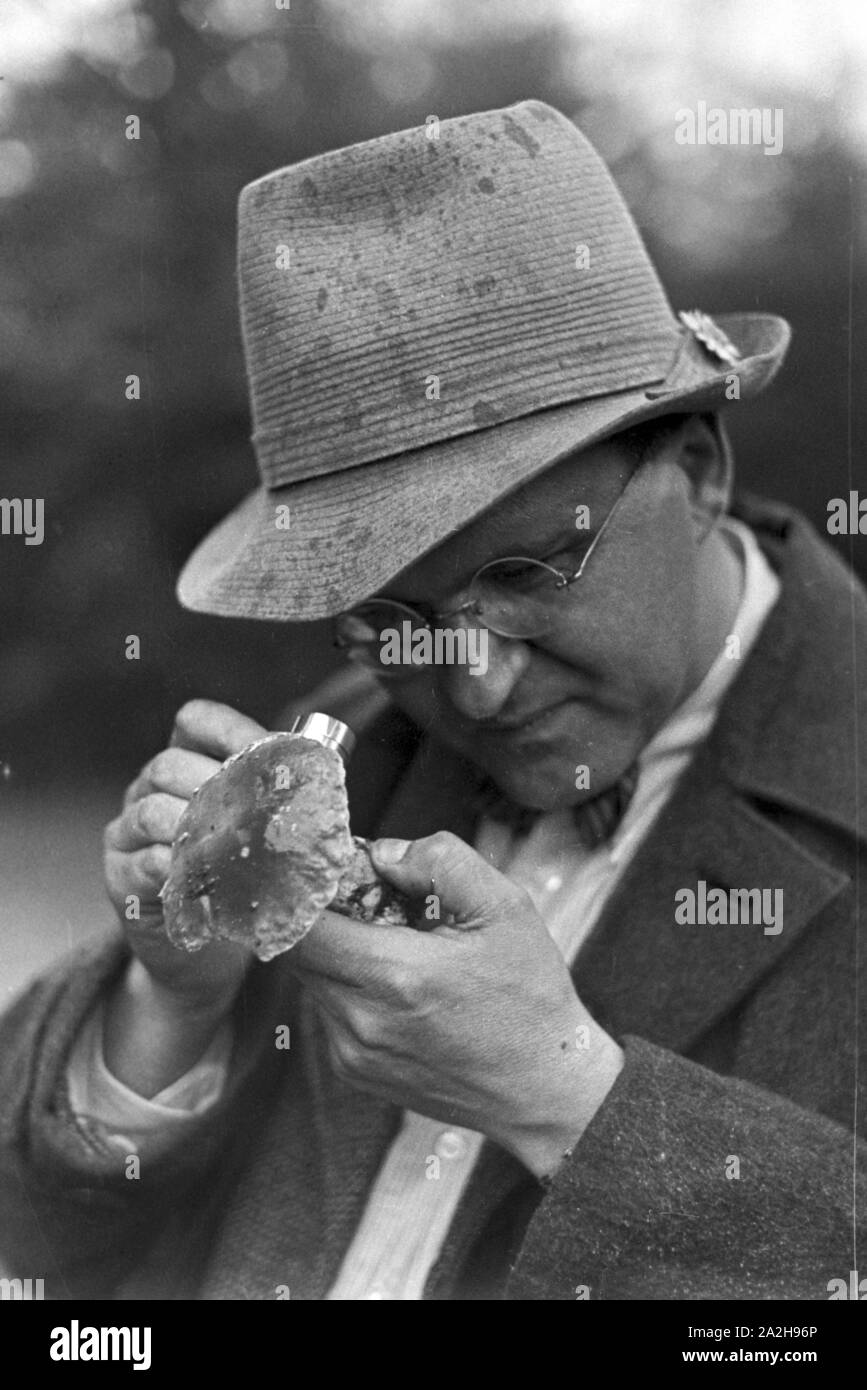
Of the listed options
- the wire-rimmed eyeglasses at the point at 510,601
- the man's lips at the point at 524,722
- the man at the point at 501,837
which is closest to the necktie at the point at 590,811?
the man at the point at 501,837

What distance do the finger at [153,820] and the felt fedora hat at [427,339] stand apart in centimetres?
20

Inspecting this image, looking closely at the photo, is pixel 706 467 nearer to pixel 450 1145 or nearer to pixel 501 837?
pixel 501 837

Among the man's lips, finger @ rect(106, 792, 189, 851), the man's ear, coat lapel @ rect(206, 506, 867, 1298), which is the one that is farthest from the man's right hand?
the man's ear

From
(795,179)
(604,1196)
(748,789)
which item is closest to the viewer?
(604,1196)

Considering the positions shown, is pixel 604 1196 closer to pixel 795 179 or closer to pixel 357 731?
pixel 357 731

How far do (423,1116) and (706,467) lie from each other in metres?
0.77

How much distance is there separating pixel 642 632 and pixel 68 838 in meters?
0.70

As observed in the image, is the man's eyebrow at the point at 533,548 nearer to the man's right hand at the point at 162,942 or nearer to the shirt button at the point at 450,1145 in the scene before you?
the man's right hand at the point at 162,942

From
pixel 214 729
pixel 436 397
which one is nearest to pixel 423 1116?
pixel 214 729

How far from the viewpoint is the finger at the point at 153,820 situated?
146 cm

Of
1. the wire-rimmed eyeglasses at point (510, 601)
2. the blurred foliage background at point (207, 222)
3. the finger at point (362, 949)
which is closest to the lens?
the finger at point (362, 949)

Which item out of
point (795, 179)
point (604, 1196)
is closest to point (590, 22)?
point (795, 179)

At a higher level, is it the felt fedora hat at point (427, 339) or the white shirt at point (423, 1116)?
the felt fedora hat at point (427, 339)
